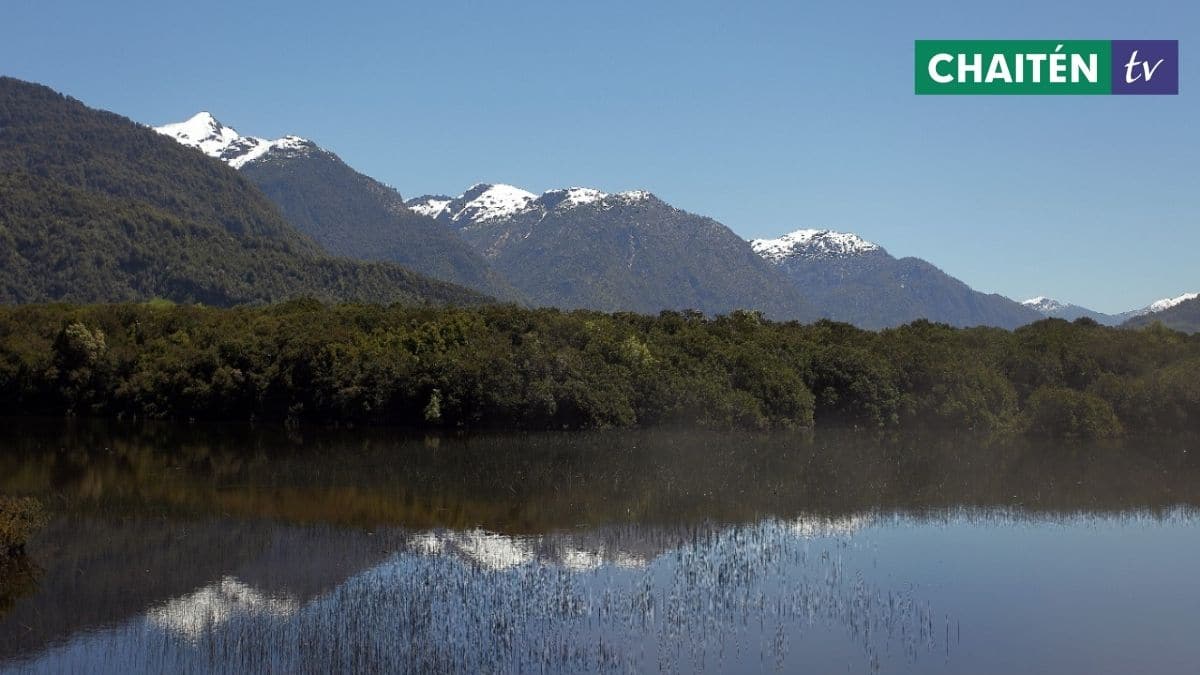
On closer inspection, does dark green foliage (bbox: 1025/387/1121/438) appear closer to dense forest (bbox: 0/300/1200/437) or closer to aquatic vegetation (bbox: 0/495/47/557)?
dense forest (bbox: 0/300/1200/437)

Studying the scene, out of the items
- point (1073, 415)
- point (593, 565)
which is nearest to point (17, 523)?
point (593, 565)

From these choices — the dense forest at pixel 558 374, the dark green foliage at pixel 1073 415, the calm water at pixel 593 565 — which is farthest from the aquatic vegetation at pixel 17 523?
the dark green foliage at pixel 1073 415

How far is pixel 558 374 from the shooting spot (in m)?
88.7

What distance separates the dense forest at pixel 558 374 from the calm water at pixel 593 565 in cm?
2290

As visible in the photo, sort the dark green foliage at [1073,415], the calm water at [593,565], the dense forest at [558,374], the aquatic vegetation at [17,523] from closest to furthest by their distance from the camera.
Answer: the calm water at [593,565]
the aquatic vegetation at [17,523]
the dense forest at [558,374]
the dark green foliage at [1073,415]

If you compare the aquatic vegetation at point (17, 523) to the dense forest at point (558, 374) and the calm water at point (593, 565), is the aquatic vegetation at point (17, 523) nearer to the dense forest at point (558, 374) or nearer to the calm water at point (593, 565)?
the calm water at point (593, 565)

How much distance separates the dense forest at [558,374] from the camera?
8900 cm

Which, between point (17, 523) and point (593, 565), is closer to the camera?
point (17, 523)

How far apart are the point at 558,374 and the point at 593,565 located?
172ft

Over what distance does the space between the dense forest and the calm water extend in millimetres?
22903

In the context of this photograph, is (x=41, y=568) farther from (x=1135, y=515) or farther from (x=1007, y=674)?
(x=1135, y=515)

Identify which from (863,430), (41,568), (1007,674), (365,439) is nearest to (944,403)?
(863,430)

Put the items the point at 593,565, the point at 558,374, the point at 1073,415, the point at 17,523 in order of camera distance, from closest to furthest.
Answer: the point at 17,523
the point at 593,565
the point at 558,374
the point at 1073,415

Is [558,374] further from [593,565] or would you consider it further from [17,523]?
[17,523]
